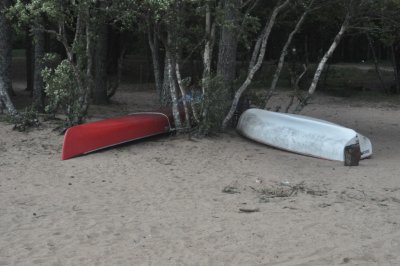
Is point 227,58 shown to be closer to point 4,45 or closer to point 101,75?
point 4,45

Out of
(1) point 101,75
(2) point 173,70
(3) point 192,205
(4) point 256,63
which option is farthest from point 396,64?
(3) point 192,205

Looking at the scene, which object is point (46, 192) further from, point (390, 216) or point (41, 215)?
point (390, 216)

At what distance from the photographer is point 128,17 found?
9266mm

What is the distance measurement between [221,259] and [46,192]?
310cm

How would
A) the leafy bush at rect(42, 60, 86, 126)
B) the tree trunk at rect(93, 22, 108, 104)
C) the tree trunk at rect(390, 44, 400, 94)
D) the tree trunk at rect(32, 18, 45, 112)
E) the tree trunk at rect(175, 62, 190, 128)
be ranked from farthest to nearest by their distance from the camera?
the tree trunk at rect(390, 44, 400, 94) < the tree trunk at rect(93, 22, 108, 104) < the tree trunk at rect(32, 18, 45, 112) < the tree trunk at rect(175, 62, 190, 128) < the leafy bush at rect(42, 60, 86, 126)

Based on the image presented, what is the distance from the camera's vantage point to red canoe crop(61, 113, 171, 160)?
8.92m

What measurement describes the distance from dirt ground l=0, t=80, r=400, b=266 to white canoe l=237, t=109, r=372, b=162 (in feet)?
0.74

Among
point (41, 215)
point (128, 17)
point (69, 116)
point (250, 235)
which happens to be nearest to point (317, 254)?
point (250, 235)

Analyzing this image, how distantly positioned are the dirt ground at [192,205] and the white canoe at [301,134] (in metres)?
0.23

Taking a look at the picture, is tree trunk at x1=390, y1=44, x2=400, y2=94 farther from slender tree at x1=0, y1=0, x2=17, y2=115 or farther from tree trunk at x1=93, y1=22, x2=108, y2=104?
slender tree at x1=0, y1=0, x2=17, y2=115

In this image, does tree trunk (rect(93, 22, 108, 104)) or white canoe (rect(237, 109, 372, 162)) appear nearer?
white canoe (rect(237, 109, 372, 162))

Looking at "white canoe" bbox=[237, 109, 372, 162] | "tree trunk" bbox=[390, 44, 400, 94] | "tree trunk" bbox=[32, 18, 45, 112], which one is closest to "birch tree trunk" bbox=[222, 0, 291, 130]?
"white canoe" bbox=[237, 109, 372, 162]

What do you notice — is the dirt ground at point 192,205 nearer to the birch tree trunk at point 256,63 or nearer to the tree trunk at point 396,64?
the birch tree trunk at point 256,63

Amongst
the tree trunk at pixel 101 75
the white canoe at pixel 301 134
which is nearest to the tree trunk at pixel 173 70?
the white canoe at pixel 301 134
